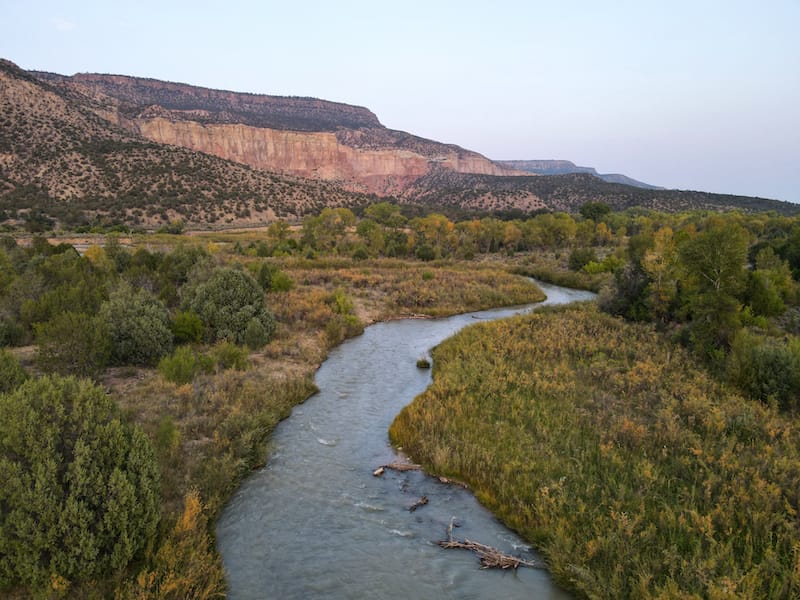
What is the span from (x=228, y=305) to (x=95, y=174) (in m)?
56.7

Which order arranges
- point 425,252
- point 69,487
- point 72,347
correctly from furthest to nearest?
point 425,252 < point 72,347 < point 69,487

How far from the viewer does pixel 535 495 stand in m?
9.82

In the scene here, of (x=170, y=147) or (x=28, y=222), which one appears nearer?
(x=28, y=222)

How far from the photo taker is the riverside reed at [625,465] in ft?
24.8

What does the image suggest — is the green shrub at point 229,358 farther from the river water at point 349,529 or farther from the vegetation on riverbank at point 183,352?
the river water at point 349,529

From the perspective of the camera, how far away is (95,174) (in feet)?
208

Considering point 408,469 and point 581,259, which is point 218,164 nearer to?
point 581,259

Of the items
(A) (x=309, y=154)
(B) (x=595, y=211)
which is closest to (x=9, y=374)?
(B) (x=595, y=211)

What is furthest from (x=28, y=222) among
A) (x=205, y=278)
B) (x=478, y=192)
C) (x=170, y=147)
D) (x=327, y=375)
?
(x=478, y=192)

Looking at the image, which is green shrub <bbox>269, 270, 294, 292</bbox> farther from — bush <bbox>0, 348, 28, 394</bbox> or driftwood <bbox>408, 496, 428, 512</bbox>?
driftwood <bbox>408, 496, 428, 512</bbox>

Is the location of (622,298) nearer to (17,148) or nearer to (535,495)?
(535,495)

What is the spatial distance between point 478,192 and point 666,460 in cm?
10750

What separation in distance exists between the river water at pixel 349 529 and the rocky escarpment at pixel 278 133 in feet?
382

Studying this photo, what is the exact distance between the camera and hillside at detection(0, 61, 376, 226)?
58281 millimetres
